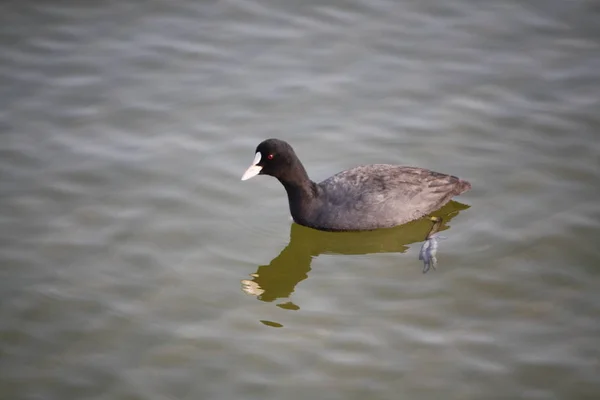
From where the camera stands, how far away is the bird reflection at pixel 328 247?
26.6 feet

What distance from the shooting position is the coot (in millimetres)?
8781

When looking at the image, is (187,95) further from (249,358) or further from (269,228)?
(249,358)

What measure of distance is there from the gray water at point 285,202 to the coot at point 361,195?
0.19 meters

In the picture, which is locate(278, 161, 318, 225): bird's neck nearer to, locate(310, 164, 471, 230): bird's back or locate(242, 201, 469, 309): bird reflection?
locate(310, 164, 471, 230): bird's back

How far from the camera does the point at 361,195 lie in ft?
28.9

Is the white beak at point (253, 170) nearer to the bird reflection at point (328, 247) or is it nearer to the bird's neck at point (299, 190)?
the bird's neck at point (299, 190)

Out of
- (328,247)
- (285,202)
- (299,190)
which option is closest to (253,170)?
(299,190)

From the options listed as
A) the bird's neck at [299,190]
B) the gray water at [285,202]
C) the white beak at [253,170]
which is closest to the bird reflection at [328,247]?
the gray water at [285,202]

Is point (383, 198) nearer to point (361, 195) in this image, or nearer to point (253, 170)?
point (361, 195)

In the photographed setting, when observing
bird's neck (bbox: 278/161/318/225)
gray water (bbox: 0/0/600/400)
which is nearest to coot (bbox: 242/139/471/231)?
bird's neck (bbox: 278/161/318/225)

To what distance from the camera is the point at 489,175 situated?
9.34 m

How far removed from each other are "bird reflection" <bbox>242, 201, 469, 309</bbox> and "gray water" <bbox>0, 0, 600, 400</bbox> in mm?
30

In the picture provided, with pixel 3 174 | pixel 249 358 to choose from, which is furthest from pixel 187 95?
pixel 249 358

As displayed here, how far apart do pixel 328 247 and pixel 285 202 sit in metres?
0.87
